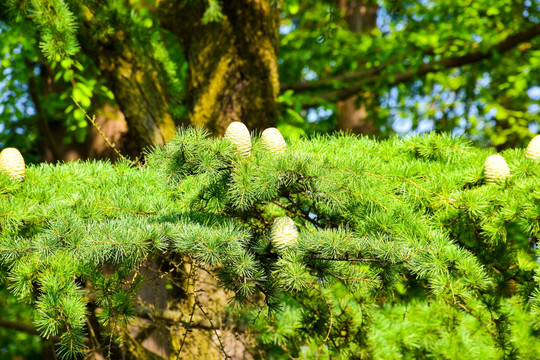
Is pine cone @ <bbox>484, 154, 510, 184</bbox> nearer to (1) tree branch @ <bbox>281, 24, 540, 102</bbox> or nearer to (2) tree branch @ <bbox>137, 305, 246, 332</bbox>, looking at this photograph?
(2) tree branch @ <bbox>137, 305, 246, 332</bbox>

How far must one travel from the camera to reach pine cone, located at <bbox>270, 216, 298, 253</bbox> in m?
2.01

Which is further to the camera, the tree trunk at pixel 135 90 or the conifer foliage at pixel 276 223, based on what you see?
the tree trunk at pixel 135 90

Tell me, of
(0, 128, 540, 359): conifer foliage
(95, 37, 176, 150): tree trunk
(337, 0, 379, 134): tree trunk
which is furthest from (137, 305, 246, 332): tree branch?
(337, 0, 379, 134): tree trunk

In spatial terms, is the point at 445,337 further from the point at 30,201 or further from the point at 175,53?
the point at 175,53

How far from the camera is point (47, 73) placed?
288 inches

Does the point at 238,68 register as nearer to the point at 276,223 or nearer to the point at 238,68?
the point at 238,68

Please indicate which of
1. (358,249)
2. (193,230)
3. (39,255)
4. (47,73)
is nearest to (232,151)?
(193,230)

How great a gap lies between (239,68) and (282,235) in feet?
8.99

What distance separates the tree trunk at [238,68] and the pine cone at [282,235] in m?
2.45

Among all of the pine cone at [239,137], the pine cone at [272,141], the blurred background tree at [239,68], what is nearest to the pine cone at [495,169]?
the pine cone at [272,141]

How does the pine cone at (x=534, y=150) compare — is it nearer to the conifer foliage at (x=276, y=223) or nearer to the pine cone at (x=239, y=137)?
the conifer foliage at (x=276, y=223)

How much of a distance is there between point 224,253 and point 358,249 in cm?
45

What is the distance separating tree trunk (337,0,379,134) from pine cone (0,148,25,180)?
13.7 ft

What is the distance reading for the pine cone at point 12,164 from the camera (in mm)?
2520
